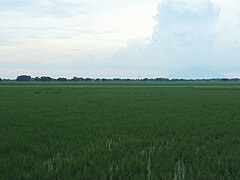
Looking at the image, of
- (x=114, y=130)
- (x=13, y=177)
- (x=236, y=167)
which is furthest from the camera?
(x=114, y=130)

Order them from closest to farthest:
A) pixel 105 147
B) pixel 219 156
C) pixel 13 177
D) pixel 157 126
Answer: pixel 13 177 < pixel 219 156 < pixel 105 147 < pixel 157 126

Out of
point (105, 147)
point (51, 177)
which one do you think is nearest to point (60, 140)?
point (105, 147)

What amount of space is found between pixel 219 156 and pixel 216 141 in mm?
1501

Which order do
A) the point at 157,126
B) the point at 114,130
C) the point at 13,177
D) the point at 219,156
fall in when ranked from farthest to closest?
the point at 157,126, the point at 114,130, the point at 219,156, the point at 13,177

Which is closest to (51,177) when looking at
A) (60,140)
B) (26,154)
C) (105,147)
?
(26,154)

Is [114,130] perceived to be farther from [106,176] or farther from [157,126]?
[106,176]

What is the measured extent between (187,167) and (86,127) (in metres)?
4.76

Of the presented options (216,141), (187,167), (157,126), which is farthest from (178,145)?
(157,126)

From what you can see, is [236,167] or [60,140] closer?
[236,167]

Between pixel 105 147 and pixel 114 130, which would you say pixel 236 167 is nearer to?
pixel 105 147

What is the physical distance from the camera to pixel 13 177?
5.04 m

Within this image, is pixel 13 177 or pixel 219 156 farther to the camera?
pixel 219 156

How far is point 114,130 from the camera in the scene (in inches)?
372

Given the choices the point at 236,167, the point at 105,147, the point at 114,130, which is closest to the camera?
the point at 236,167
